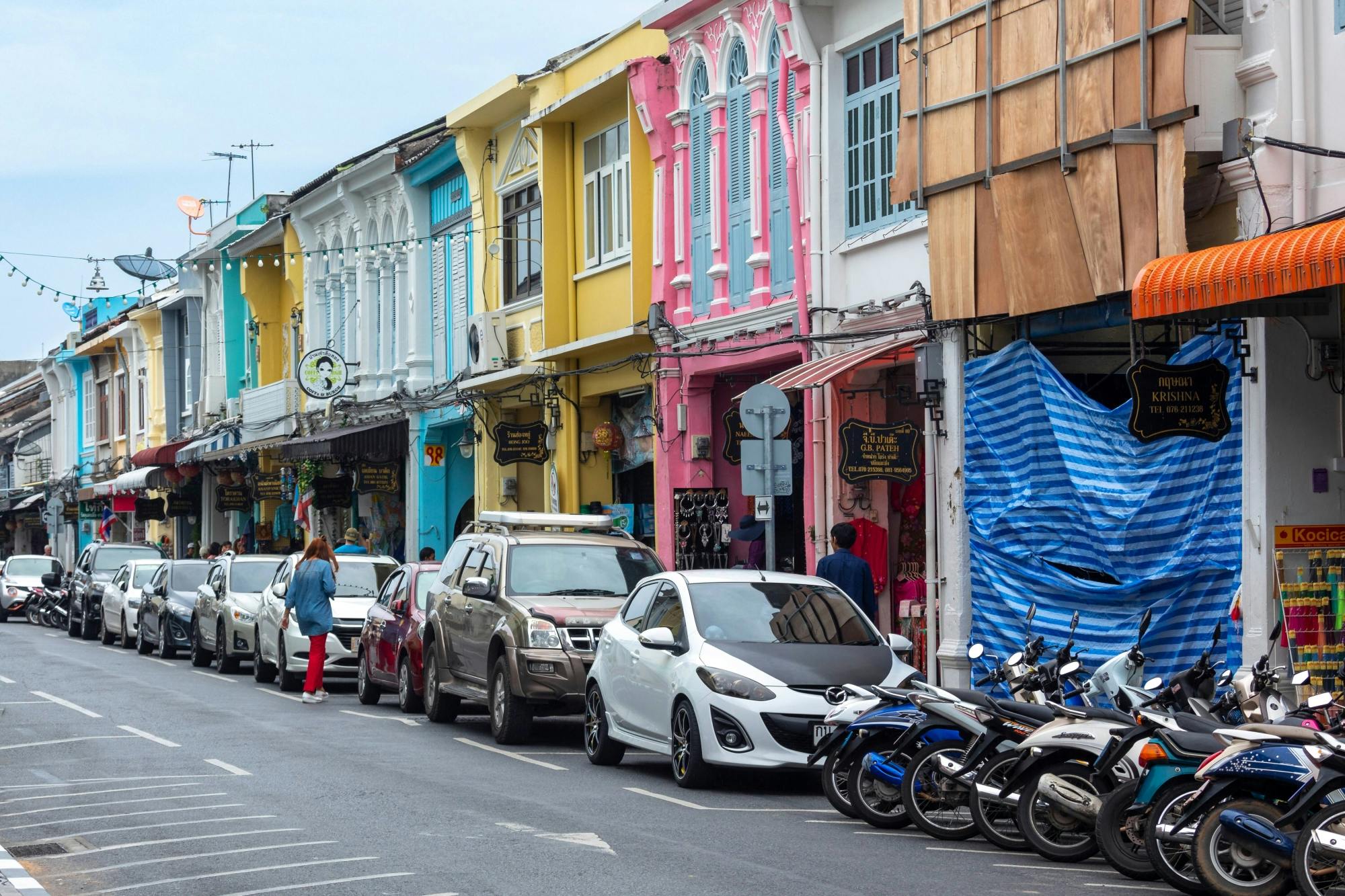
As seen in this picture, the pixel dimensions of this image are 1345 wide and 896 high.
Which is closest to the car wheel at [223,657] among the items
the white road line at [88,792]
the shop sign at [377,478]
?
the shop sign at [377,478]

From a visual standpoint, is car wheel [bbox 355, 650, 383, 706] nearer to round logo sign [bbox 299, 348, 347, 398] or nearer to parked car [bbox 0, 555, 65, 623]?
round logo sign [bbox 299, 348, 347, 398]

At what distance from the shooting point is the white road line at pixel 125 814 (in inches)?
474

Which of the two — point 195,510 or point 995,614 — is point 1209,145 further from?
point 195,510

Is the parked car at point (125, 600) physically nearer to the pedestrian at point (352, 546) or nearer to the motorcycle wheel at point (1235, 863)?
the pedestrian at point (352, 546)

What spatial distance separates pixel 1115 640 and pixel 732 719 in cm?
447

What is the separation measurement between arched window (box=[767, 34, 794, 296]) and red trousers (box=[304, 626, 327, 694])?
20.7 feet

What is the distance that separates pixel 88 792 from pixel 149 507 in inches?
1520

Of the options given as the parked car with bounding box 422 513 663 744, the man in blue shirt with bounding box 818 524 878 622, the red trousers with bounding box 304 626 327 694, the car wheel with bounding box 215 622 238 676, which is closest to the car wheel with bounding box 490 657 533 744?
the parked car with bounding box 422 513 663 744

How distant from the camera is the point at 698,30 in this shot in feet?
79.7

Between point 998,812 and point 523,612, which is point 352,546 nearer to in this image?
point 523,612

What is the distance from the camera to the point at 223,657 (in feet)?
90.4

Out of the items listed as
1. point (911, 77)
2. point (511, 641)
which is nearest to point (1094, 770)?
point (511, 641)

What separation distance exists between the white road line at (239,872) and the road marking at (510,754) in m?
4.90

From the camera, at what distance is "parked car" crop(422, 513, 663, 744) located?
16703 mm
